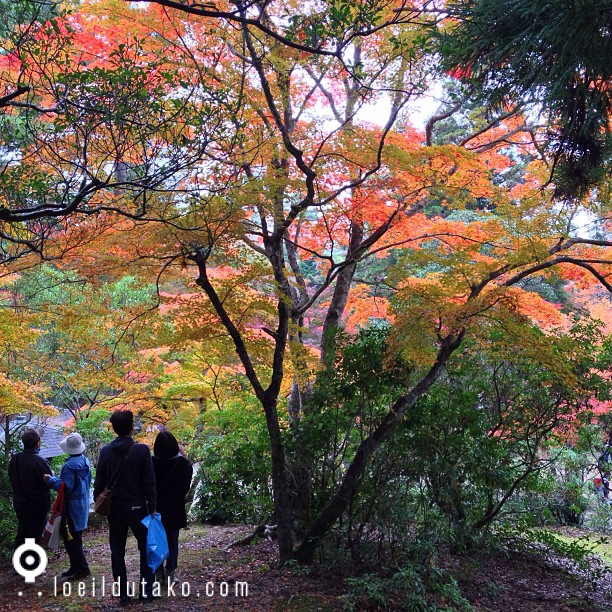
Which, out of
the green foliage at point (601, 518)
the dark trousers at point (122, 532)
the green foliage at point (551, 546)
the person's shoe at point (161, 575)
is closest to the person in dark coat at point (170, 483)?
the person's shoe at point (161, 575)

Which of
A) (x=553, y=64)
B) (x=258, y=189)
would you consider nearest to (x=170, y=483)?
(x=258, y=189)

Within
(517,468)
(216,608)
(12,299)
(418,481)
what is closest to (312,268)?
(12,299)

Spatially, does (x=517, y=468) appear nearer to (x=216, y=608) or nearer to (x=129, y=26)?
(x=216, y=608)

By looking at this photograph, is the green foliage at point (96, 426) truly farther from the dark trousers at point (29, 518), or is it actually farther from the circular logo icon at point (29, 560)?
the dark trousers at point (29, 518)

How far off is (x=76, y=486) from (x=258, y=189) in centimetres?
287

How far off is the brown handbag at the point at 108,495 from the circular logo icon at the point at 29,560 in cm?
147

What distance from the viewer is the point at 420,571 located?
4.63m

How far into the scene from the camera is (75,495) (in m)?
4.45

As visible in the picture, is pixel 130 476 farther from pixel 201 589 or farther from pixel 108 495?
pixel 201 589

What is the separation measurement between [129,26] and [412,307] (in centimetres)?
438

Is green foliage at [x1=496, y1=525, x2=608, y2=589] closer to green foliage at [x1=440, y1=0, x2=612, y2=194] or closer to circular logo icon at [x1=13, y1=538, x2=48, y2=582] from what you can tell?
green foliage at [x1=440, y1=0, x2=612, y2=194]

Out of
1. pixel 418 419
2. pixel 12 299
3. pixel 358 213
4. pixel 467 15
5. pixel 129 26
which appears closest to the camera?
pixel 467 15

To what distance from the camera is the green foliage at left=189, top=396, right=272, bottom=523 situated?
582 cm

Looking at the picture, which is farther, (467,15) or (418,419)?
(418,419)
